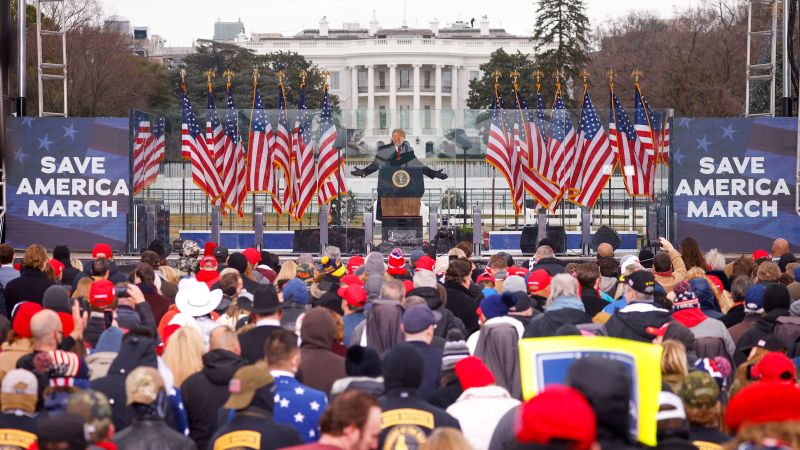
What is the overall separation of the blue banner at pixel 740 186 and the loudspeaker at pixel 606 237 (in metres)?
1.28

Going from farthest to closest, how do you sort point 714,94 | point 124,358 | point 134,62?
point 134,62, point 714,94, point 124,358

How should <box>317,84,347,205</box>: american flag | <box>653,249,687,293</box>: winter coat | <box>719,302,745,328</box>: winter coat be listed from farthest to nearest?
<box>317,84,347,205</box>: american flag
<box>653,249,687,293</box>: winter coat
<box>719,302,745,328</box>: winter coat

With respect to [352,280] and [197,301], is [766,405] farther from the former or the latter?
[352,280]

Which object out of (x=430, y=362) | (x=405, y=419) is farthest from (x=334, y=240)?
(x=405, y=419)

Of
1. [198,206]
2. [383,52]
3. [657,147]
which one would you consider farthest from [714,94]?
[383,52]

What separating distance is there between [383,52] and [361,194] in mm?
99970

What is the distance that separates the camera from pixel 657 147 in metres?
26.5

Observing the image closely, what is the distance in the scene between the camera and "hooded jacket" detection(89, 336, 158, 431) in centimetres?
730

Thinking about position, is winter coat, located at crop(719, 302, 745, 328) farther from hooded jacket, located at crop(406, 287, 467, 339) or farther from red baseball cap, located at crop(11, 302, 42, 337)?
red baseball cap, located at crop(11, 302, 42, 337)

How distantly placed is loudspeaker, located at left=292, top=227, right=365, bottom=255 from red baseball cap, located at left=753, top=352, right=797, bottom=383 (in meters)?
19.7

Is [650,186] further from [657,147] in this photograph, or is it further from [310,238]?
[310,238]

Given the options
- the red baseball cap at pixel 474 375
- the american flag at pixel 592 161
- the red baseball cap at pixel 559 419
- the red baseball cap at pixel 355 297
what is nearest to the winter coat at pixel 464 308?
the red baseball cap at pixel 355 297

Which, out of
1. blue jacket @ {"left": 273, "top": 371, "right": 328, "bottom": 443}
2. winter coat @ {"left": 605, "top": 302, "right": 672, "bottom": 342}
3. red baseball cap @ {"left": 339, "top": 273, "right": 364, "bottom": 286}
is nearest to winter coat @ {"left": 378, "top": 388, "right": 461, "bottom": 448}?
blue jacket @ {"left": 273, "top": 371, "right": 328, "bottom": 443}

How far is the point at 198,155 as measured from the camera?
26547mm
